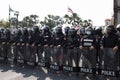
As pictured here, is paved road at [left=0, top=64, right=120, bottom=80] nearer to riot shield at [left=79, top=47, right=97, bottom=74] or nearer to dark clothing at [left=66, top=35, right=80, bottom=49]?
riot shield at [left=79, top=47, right=97, bottom=74]

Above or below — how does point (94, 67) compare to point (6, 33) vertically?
below

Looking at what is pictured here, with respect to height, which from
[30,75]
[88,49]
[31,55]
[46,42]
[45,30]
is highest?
[45,30]

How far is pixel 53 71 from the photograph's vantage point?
40.8 feet

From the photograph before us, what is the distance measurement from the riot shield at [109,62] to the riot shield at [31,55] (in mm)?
3771

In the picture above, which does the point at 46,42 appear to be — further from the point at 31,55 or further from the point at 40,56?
the point at 31,55

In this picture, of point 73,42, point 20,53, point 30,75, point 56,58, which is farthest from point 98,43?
point 20,53

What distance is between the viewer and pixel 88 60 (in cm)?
1070

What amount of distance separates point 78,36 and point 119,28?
1.80 meters

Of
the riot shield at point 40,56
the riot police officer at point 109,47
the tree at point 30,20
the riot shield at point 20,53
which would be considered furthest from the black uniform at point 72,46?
the tree at point 30,20

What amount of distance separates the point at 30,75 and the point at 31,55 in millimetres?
1142

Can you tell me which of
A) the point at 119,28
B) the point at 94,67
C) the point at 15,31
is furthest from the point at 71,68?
the point at 15,31

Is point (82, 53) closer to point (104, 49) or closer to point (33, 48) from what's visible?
point (104, 49)

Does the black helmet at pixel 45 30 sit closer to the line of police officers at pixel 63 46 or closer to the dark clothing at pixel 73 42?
the line of police officers at pixel 63 46

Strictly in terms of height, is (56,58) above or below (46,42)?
below
